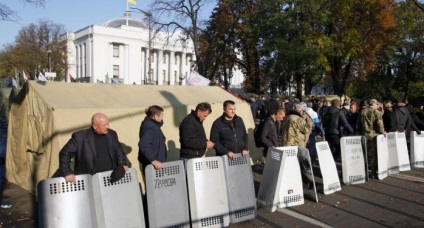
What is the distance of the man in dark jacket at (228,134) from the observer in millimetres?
6258

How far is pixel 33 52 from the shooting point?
52.3 metres

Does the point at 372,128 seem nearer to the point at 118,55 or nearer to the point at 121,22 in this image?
the point at 118,55

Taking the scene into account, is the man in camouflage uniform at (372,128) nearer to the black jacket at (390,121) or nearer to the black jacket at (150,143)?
the black jacket at (390,121)

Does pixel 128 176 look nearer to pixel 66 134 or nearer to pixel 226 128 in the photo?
pixel 226 128

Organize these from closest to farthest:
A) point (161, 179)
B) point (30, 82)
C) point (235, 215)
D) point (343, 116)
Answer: point (161, 179) < point (235, 215) < point (30, 82) < point (343, 116)

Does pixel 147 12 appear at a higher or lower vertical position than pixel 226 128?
higher

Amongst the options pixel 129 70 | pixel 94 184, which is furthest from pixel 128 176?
pixel 129 70

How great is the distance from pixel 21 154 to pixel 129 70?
275 feet

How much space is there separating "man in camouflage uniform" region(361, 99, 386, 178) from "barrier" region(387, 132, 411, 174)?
644 millimetres

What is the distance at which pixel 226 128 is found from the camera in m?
6.34

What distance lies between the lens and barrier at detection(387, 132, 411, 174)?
30.9ft

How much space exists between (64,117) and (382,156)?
6.88 metres

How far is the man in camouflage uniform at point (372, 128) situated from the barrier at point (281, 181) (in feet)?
9.60

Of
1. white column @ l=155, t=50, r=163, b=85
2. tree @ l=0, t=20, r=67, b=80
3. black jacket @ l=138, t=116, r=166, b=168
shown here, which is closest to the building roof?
white column @ l=155, t=50, r=163, b=85
